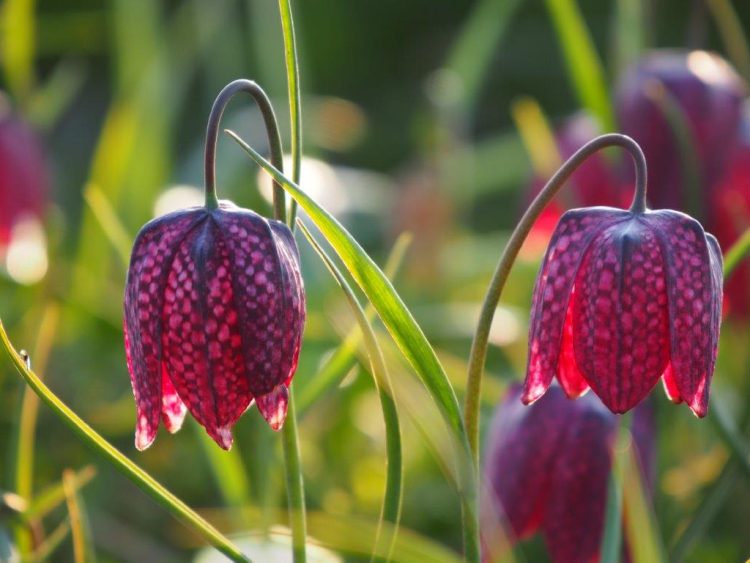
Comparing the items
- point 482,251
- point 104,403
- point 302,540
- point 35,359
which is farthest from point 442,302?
point 302,540

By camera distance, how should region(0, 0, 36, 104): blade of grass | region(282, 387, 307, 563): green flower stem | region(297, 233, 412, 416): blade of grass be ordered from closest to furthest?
region(282, 387, 307, 563): green flower stem
region(297, 233, 412, 416): blade of grass
region(0, 0, 36, 104): blade of grass

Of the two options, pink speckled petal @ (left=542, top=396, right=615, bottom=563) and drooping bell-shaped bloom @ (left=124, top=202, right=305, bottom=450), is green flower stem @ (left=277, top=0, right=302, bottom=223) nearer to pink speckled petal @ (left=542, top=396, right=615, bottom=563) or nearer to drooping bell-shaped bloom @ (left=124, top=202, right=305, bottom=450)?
drooping bell-shaped bloom @ (left=124, top=202, right=305, bottom=450)

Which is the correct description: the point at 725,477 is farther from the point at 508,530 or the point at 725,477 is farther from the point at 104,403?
the point at 104,403

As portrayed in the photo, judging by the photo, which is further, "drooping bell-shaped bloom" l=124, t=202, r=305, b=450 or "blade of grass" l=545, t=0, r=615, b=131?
"blade of grass" l=545, t=0, r=615, b=131

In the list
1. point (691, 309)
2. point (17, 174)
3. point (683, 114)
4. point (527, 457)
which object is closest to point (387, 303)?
point (691, 309)

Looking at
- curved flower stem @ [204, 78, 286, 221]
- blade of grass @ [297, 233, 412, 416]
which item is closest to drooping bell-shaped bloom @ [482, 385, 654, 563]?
blade of grass @ [297, 233, 412, 416]

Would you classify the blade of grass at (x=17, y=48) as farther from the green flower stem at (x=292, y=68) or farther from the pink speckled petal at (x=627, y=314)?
the pink speckled petal at (x=627, y=314)
